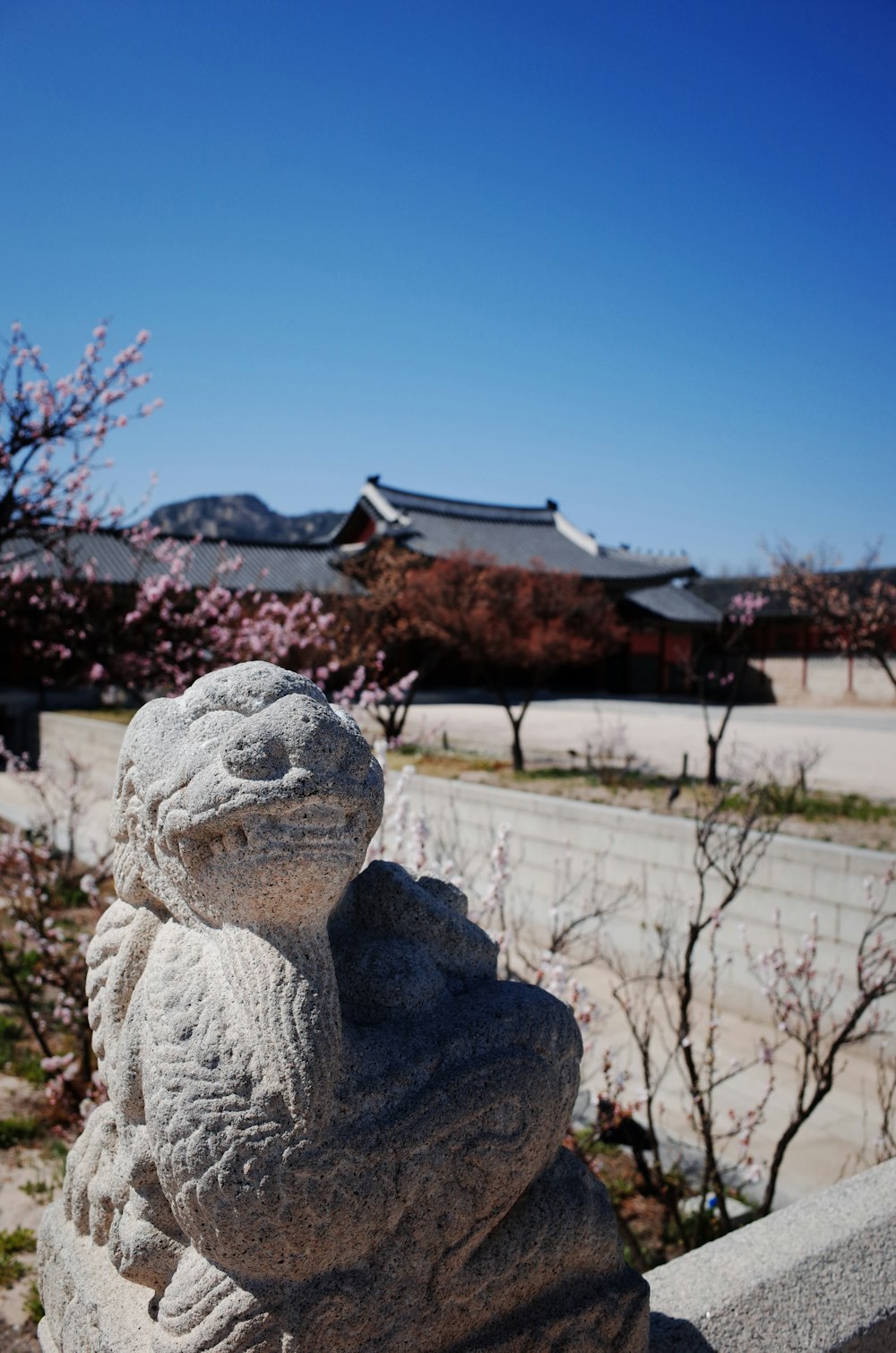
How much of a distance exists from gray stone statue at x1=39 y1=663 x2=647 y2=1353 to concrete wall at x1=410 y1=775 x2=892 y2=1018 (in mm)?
3387

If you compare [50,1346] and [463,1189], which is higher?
[463,1189]

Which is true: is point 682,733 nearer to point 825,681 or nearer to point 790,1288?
point 825,681

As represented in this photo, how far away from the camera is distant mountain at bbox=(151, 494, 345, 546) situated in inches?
2569

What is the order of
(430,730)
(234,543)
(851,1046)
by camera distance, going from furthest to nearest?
1. (234,543)
2. (430,730)
3. (851,1046)

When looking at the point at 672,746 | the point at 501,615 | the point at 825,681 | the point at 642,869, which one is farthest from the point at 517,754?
the point at 825,681

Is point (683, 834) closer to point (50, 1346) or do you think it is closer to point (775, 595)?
point (50, 1346)

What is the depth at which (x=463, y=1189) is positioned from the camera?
167 centimetres

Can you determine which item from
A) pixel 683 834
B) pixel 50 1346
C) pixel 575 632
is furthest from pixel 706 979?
pixel 575 632

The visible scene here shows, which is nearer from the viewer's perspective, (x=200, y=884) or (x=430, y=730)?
(x=200, y=884)

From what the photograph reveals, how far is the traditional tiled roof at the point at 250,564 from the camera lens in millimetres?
21891

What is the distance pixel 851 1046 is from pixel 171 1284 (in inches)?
219

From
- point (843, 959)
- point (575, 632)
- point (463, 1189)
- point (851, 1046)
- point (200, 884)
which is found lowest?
point (851, 1046)

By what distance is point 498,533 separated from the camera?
2964cm

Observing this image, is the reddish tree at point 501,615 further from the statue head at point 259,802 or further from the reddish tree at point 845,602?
the statue head at point 259,802
